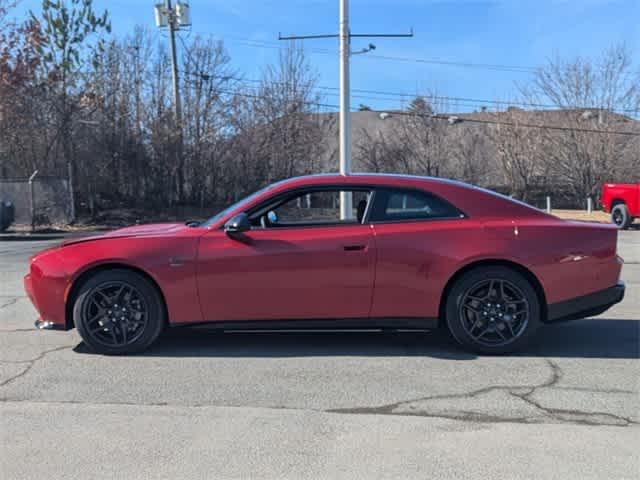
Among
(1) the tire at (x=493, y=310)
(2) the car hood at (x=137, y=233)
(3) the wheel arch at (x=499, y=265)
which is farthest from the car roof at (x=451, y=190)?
(2) the car hood at (x=137, y=233)

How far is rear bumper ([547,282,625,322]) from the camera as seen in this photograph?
5.18m

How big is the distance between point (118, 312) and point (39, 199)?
17925mm

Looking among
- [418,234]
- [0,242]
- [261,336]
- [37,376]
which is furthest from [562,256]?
[0,242]

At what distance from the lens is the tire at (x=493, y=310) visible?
16.8ft

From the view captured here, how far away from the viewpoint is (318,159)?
29.6 m

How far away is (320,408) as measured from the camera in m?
4.06

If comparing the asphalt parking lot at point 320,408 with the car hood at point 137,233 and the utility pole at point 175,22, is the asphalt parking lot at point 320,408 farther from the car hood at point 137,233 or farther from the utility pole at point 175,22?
the utility pole at point 175,22

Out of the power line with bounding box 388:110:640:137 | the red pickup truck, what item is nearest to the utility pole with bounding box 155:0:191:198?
the power line with bounding box 388:110:640:137

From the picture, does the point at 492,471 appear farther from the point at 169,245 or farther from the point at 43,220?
the point at 43,220

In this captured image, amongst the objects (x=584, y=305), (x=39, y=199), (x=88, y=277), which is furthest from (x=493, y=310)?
(x=39, y=199)

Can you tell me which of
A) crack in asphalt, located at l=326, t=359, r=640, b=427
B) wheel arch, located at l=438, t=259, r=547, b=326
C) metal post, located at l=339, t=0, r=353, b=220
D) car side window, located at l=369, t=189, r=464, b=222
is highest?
metal post, located at l=339, t=0, r=353, b=220

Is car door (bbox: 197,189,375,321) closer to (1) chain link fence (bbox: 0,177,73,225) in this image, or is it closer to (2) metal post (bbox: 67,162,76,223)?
(1) chain link fence (bbox: 0,177,73,225)

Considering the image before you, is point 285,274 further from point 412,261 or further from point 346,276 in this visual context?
point 412,261

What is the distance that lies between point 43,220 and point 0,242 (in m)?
3.33
